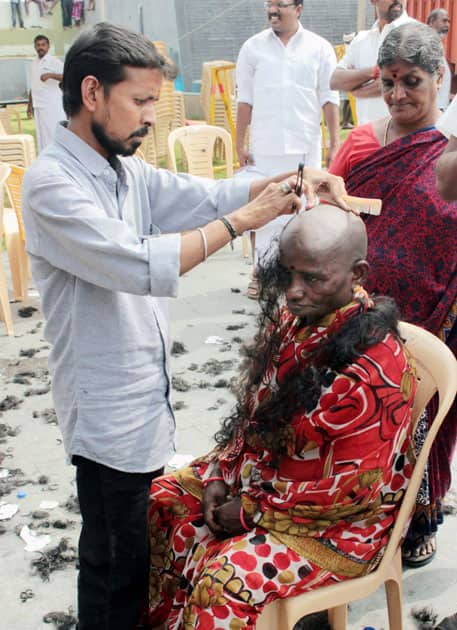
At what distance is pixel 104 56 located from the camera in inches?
70.8

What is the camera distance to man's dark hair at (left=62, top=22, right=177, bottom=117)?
5.92ft

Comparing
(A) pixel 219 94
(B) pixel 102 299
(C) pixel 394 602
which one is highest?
(B) pixel 102 299

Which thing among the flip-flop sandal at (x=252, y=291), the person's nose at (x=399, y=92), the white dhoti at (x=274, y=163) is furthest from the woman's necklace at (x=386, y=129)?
the flip-flop sandal at (x=252, y=291)

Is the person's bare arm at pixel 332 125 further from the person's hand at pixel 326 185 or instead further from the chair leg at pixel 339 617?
the chair leg at pixel 339 617

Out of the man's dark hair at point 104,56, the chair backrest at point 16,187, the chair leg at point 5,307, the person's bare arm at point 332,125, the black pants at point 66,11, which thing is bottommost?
the chair leg at point 5,307

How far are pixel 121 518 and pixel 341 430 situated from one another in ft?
2.24

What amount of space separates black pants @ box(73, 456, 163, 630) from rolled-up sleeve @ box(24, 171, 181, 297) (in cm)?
57

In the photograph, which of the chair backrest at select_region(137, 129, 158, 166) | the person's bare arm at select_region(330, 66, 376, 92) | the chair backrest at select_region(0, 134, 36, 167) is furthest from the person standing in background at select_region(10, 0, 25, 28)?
the person's bare arm at select_region(330, 66, 376, 92)

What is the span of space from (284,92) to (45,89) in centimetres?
617

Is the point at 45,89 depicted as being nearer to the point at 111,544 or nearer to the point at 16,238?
the point at 16,238

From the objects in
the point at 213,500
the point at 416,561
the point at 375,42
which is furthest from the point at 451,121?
the point at 375,42

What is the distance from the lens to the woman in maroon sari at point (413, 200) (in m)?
2.60

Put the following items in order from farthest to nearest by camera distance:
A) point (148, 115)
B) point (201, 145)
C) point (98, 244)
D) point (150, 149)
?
1. point (150, 149)
2. point (201, 145)
3. point (148, 115)
4. point (98, 244)

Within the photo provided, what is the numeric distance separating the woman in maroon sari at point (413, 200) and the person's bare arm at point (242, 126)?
11.5ft
